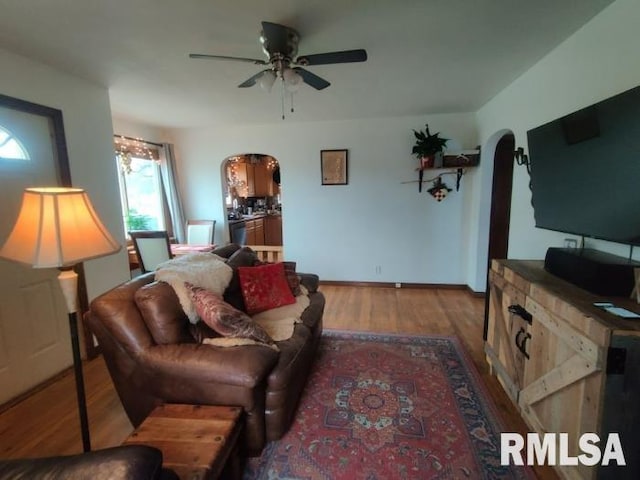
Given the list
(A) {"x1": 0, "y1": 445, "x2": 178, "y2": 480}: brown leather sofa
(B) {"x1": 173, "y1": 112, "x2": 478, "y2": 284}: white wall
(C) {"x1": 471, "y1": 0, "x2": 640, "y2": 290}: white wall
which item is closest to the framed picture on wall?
(B) {"x1": 173, "y1": 112, "x2": 478, "y2": 284}: white wall

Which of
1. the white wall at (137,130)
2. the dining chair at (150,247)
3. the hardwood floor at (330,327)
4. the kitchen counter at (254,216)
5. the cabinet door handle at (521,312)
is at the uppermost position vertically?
the white wall at (137,130)

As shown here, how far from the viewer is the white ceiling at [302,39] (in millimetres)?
1670

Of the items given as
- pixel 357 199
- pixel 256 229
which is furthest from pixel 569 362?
pixel 256 229

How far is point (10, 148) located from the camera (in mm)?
2148

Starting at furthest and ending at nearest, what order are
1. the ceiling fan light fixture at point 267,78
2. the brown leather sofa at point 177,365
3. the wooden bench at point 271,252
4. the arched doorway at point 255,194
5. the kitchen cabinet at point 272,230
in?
the kitchen cabinet at point 272,230, the arched doorway at point 255,194, the wooden bench at point 271,252, the ceiling fan light fixture at point 267,78, the brown leather sofa at point 177,365

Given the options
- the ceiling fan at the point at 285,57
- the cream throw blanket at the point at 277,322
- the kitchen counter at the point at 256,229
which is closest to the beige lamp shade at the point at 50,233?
the cream throw blanket at the point at 277,322

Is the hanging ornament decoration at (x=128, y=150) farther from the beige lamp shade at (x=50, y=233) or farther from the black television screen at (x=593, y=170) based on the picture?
the black television screen at (x=593, y=170)

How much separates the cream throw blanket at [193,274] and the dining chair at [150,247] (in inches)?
47.4

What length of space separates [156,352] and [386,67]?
258 centimetres

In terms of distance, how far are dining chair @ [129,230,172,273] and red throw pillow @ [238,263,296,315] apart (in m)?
Answer: 1.30

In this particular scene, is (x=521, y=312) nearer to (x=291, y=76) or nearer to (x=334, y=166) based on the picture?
(x=291, y=76)

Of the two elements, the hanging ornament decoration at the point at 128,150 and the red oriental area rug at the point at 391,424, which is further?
the hanging ornament decoration at the point at 128,150

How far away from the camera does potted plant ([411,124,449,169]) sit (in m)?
3.78

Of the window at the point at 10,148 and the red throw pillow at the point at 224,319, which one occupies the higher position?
the window at the point at 10,148
